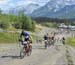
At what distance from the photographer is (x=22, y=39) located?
2770cm

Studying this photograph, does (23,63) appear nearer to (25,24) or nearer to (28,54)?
(28,54)

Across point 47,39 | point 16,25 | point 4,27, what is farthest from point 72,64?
point 16,25

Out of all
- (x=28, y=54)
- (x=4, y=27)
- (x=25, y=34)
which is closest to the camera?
(x=25, y=34)

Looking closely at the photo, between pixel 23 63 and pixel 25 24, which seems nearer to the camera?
pixel 23 63

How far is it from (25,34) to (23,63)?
496 centimetres

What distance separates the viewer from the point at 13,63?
21.8 meters

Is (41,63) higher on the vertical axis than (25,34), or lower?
lower

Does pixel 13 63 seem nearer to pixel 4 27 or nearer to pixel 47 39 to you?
pixel 47 39

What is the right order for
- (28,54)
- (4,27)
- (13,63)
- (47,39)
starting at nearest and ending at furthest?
1. (13,63)
2. (28,54)
3. (47,39)
4. (4,27)

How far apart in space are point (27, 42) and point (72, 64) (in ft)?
19.2

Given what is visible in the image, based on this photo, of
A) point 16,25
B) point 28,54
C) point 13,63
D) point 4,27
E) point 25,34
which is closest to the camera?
point 13,63

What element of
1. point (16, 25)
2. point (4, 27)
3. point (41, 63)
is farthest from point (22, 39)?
point (16, 25)

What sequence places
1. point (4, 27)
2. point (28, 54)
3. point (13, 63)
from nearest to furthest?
point (13, 63) → point (28, 54) → point (4, 27)

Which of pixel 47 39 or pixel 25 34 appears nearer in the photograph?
pixel 25 34
